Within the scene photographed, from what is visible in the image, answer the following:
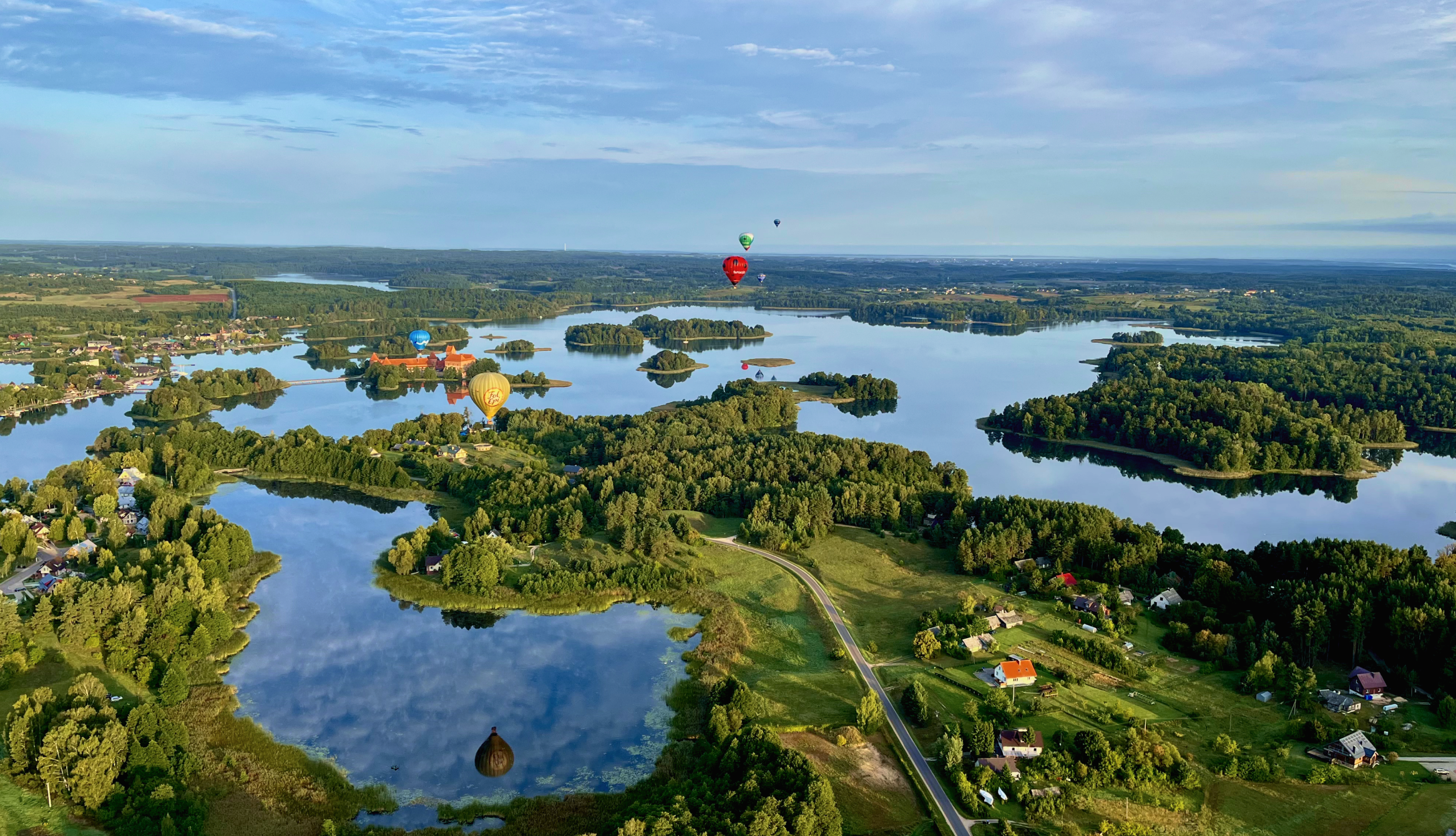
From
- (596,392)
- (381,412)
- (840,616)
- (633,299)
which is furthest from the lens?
(633,299)

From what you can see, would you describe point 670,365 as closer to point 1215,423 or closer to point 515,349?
point 515,349

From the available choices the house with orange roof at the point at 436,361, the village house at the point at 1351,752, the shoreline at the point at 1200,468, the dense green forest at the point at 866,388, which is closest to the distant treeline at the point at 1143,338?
the dense green forest at the point at 866,388

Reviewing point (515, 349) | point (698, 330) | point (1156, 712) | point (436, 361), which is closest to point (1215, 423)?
point (1156, 712)

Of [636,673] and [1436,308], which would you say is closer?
[636,673]

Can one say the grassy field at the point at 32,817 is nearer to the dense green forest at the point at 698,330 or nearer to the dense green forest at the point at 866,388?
the dense green forest at the point at 866,388

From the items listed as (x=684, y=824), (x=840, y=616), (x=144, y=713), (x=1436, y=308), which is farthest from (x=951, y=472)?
(x=1436, y=308)

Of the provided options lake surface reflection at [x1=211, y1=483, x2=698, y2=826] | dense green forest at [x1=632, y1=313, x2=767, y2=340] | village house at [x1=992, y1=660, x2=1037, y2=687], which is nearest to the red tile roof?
village house at [x1=992, y1=660, x2=1037, y2=687]

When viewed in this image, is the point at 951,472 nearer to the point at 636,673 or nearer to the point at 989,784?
the point at 636,673
